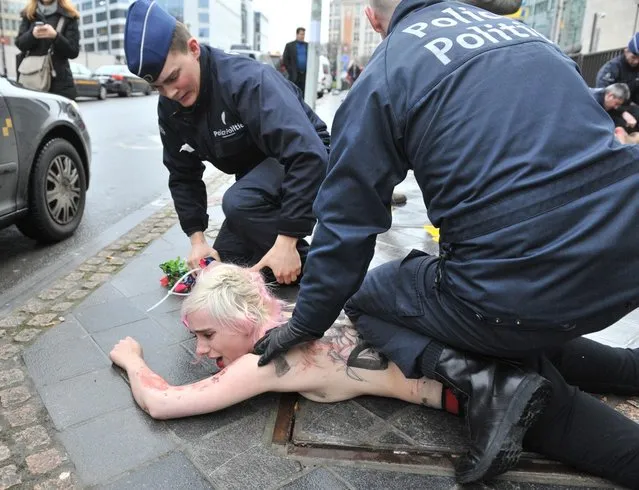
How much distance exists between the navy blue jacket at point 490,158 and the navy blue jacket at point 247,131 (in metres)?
1.06

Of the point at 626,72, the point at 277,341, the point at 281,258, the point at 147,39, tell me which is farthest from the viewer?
the point at 626,72

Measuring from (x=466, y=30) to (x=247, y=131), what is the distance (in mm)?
1636

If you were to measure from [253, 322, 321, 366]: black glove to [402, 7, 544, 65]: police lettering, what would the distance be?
3.14 feet

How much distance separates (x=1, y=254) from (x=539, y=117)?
377 cm

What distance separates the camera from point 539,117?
1.48 metres

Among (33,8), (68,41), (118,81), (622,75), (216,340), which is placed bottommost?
(118,81)

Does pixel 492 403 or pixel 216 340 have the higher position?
pixel 492 403

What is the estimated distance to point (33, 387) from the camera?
226 centimetres

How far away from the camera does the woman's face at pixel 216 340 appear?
2.18 meters

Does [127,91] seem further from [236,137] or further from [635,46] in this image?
A: [236,137]

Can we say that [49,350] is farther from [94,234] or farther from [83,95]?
[83,95]

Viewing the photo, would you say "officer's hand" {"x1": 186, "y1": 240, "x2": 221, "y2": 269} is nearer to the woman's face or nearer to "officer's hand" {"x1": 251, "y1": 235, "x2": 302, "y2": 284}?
"officer's hand" {"x1": 251, "y1": 235, "x2": 302, "y2": 284}

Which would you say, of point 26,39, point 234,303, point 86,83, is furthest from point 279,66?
point 234,303

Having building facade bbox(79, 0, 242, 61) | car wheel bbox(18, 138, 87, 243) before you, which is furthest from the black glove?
building facade bbox(79, 0, 242, 61)
